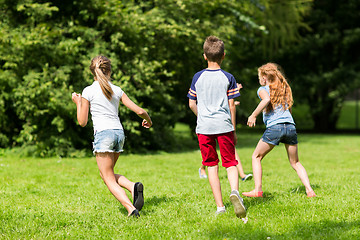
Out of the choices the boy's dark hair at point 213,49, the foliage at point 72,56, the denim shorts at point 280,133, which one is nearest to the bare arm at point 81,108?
the boy's dark hair at point 213,49

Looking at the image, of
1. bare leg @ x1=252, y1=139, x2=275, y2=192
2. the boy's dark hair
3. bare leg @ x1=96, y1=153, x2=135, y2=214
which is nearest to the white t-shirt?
bare leg @ x1=96, y1=153, x2=135, y2=214

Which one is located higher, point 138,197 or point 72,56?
point 72,56

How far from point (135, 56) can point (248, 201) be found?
24.3ft

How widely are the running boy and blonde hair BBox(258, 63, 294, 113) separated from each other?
3.41 ft

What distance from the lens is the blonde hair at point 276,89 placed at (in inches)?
223

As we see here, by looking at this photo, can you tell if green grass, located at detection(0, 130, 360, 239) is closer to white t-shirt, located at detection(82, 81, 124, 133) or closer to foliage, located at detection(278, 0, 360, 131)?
white t-shirt, located at detection(82, 81, 124, 133)

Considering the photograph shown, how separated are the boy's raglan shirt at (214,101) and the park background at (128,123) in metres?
0.99

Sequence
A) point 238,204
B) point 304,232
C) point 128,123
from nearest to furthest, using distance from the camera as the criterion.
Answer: point 304,232
point 238,204
point 128,123

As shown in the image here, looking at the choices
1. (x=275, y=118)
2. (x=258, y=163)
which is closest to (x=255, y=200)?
(x=258, y=163)

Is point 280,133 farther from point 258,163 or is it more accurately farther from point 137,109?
point 137,109

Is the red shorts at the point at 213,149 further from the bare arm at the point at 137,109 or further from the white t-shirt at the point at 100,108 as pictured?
the white t-shirt at the point at 100,108

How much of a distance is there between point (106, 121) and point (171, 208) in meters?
1.34

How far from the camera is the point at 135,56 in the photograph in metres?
12.1

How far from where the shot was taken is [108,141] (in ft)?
15.4
